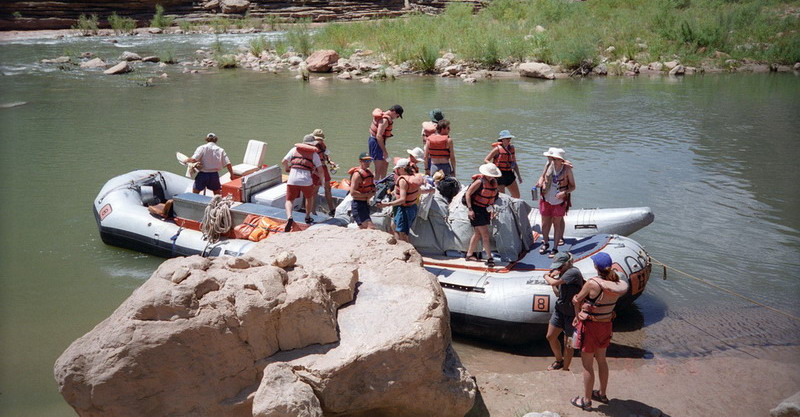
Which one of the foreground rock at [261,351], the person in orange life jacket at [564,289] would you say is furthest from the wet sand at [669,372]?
the foreground rock at [261,351]

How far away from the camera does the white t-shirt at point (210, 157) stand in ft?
29.0

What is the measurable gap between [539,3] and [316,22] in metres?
13.3

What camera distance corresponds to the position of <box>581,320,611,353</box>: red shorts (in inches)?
207

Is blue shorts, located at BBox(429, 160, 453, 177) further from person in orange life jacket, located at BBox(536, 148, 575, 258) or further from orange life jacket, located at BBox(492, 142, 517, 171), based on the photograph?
person in orange life jacket, located at BBox(536, 148, 575, 258)

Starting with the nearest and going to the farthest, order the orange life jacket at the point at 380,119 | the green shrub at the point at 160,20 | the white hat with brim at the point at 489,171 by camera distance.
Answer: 1. the white hat with brim at the point at 489,171
2. the orange life jacket at the point at 380,119
3. the green shrub at the point at 160,20

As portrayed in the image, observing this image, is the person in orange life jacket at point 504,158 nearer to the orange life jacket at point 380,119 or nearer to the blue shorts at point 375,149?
the orange life jacket at point 380,119

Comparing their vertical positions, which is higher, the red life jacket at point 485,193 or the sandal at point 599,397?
the red life jacket at point 485,193

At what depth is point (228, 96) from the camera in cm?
2084

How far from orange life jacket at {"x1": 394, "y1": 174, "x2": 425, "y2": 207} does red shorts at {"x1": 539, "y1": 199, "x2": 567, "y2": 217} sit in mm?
1400

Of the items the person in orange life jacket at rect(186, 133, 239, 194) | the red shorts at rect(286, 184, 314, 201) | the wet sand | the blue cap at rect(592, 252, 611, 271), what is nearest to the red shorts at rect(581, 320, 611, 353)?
the blue cap at rect(592, 252, 611, 271)

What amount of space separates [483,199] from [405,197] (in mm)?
816

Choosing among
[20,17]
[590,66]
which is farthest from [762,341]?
[20,17]

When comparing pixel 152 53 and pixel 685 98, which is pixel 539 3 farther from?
pixel 152 53

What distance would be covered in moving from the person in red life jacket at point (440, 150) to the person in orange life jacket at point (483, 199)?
1.70 meters
